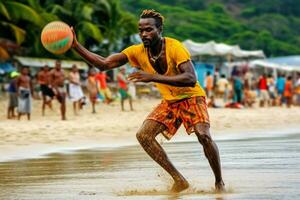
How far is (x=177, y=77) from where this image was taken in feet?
26.5

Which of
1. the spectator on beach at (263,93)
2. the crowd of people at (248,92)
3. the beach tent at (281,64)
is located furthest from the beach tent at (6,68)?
the beach tent at (281,64)

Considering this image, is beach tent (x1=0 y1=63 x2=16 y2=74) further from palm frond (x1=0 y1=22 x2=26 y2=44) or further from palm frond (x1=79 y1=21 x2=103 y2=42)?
palm frond (x1=79 y1=21 x2=103 y2=42)

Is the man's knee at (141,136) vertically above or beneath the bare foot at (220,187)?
above

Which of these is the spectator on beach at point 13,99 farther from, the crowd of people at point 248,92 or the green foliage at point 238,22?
the green foliage at point 238,22

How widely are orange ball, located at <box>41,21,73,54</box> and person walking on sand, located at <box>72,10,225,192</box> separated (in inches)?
3.5

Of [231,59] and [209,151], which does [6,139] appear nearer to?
[209,151]

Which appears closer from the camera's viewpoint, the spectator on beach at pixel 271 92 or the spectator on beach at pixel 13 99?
the spectator on beach at pixel 13 99

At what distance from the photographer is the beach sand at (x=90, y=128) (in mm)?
16250

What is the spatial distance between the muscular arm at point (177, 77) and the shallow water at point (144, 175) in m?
0.90

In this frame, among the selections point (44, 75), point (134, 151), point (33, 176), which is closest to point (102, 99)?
point (44, 75)

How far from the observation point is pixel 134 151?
14305mm

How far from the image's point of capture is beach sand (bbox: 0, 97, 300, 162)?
1625cm

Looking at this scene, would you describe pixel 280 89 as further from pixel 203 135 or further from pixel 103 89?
pixel 203 135

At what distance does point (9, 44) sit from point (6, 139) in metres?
18.1
